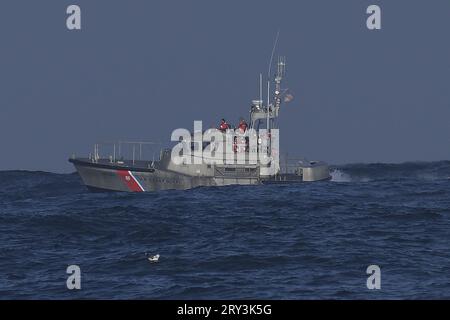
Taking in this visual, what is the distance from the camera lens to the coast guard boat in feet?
140

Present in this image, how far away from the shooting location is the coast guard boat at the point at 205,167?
42531 mm

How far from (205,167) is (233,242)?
1598cm

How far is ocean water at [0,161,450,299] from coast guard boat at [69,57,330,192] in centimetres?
170

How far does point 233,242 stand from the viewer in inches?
1088

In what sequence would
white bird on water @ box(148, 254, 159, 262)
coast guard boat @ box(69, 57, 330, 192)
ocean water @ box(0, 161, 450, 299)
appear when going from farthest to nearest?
coast guard boat @ box(69, 57, 330, 192) → white bird on water @ box(148, 254, 159, 262) → ocean water @ box(0, 161, 450, 299)

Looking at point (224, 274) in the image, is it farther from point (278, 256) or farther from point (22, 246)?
point (22, 246)

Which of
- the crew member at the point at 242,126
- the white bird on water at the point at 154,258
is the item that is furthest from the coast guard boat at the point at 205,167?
the white bird on water at the point at 154,258

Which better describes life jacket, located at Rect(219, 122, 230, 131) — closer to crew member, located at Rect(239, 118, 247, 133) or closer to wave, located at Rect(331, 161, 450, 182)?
crew member, located at Rect(239, 118, 247, 133)

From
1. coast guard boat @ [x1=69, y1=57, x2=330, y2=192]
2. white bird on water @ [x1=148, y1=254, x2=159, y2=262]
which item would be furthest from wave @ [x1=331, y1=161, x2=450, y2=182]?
white bird on water @ [x1=148, y1=254, x2=159, y2=262]

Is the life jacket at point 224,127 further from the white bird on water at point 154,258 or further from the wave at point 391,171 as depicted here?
the white bird on water at point 154,258

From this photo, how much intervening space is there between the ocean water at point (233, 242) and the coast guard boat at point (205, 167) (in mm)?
1702

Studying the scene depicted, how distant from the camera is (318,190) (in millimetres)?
40438

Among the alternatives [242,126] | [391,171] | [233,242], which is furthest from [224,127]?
[233,242]
